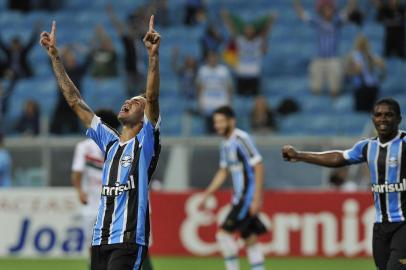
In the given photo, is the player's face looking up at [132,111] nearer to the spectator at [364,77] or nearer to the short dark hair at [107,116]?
the short dark hair at [107,116]

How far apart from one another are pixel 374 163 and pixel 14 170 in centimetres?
964

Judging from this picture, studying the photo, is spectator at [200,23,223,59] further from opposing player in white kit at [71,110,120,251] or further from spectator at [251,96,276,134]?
opposing player in white kit at [71,110,120,251]

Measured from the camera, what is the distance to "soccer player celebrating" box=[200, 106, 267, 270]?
13.9 metres

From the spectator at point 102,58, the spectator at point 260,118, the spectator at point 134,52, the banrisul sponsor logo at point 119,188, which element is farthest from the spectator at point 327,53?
the banrisul sponsor logo at point 119,188

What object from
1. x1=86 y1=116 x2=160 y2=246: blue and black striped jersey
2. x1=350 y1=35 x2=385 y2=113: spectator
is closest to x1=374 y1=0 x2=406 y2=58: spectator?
x1=350 y1=35 x2=385 y2=113: spectator

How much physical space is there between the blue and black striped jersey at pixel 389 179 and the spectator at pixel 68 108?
11.2 meters

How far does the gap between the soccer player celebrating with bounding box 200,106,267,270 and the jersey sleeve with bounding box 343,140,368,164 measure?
3.94 m

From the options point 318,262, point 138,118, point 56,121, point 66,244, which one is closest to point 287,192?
point 318,262

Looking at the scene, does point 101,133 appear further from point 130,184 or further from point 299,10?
point 299,10

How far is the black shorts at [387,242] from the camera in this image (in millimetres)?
9641

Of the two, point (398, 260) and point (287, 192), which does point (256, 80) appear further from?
point (398, 260)

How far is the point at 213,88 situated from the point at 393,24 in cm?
461

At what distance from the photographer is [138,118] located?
891 centimetres

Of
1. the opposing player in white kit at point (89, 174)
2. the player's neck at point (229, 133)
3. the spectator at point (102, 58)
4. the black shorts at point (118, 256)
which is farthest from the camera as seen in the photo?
the spectator at point (102, 58)
